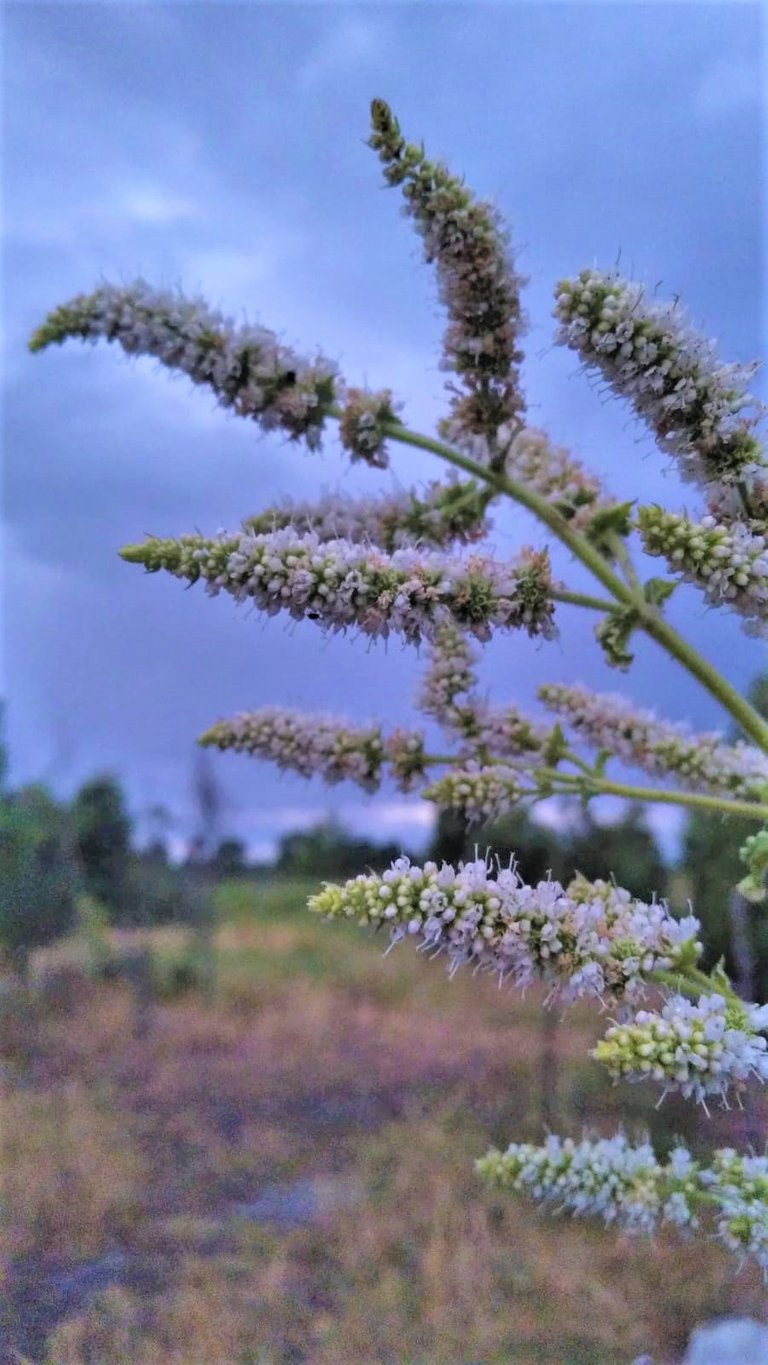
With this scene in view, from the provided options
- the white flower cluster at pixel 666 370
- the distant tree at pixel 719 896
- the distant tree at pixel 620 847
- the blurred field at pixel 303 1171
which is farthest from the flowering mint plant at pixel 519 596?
the distant tree at pixel 620 847

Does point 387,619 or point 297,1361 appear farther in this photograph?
point 297,1361

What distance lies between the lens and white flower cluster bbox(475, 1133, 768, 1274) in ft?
1.34

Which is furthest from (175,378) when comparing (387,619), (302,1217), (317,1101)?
(317,1101)

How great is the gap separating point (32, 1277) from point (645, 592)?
0.49 metres

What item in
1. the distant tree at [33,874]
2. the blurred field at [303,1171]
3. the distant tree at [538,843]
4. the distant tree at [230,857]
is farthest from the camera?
the distant tree at [230,857]

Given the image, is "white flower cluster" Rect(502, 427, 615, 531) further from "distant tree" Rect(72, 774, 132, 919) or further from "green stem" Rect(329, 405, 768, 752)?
"distant tree" Rect(72, 774, 132, 919)

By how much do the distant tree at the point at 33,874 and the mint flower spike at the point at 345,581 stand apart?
0.58 meters

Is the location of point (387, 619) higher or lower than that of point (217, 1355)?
higher

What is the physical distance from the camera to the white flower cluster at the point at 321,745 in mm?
525

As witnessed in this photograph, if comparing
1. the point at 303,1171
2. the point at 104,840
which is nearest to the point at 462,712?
the point at 303,1171

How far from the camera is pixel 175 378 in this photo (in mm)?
512

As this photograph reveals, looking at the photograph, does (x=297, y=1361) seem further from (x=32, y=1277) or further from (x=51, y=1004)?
(x=51, y=1004)

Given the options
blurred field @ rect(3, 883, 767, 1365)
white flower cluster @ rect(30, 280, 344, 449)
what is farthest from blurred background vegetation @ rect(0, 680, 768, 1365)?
white flower cluster @ rect(30, 280, 344, 449)

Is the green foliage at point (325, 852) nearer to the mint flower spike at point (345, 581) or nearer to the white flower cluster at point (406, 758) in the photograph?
the white flower cluster at point (406, 758)
